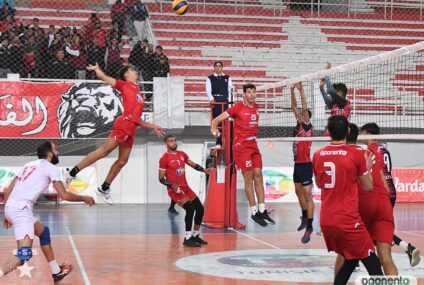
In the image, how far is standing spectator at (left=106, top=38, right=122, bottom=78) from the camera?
70.0ft

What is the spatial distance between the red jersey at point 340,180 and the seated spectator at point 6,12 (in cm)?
1730

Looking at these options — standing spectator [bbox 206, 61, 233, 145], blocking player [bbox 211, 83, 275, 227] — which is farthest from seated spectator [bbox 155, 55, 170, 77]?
blocking player [bbox 211, 83, 275, 227]

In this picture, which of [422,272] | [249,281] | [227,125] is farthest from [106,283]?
[227,125]

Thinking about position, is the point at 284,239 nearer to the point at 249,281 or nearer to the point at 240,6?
the point at 249,281

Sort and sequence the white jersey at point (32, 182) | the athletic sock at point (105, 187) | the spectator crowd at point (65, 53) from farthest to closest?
the spectator crowd at point (65, 53)
the athletic sock at point (105, 187)
the white jersey at point (32, 182)

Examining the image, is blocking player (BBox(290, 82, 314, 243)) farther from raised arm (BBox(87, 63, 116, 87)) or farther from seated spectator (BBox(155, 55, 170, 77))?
seated spectator (BBox(155, 55, 170, 77))

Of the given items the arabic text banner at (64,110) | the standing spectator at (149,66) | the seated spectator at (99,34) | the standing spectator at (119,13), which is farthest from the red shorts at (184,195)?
the standing spectator at (119,13)

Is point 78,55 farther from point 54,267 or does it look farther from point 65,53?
point 54,267

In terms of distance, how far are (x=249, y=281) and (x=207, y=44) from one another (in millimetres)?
17706

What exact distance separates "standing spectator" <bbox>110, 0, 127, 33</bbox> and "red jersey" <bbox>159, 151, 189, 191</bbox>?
10010 mm

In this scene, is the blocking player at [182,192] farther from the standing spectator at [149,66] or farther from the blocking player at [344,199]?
the standing spectator at [149,66]

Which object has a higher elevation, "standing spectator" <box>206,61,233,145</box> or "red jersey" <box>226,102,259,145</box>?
"standing spectator" <box>206,61,233,145</box>

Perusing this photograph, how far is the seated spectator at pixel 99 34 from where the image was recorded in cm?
2181

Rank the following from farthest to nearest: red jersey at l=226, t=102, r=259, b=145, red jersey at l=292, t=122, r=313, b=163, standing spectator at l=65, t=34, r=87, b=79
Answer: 1. standing spectator at l=65, t=34, r=87, b=79
2. red jersey at l=292, t=122, r=313, b=163
3. red jersey at l=226, t=102, r=259, b=145
